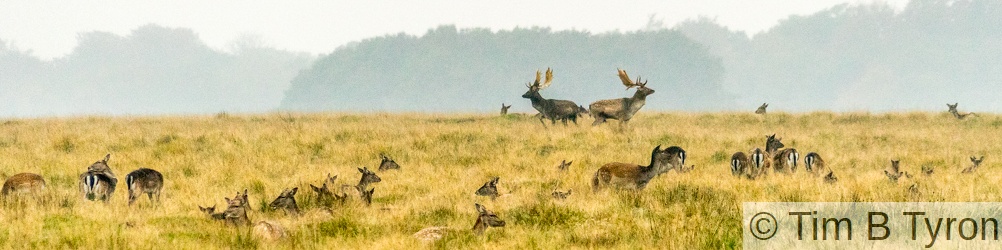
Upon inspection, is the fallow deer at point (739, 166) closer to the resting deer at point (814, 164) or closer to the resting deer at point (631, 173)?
the resting deer at point (814, 164)

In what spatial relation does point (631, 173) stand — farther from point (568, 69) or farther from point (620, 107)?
point (568, 69)

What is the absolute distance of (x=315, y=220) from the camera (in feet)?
26.0

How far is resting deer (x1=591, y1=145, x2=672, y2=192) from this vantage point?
31.8 ft

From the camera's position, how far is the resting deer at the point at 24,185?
9.30 meters

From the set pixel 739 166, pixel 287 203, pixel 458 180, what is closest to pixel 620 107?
pixel 739 166

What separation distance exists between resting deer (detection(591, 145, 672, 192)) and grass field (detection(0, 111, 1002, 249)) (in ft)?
1.09

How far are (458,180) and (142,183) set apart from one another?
4005mm

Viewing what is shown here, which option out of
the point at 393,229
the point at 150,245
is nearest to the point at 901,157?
the point at 393,229

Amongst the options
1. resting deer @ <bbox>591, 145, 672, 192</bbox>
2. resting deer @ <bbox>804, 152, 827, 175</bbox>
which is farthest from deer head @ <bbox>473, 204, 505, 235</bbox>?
resting deer @ <bbox>804, 152, 827, 175</bbox>

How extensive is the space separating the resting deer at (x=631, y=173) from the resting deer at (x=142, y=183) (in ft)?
16.2

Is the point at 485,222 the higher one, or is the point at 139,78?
the point at 139,78

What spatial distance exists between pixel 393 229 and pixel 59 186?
5972 millimetres

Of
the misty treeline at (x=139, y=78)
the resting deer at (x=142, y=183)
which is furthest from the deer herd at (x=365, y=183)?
the misty treeline at (x=139, y=78)

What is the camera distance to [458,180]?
37.5 feet
